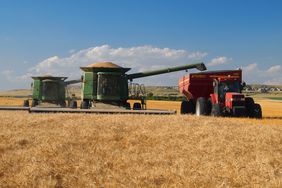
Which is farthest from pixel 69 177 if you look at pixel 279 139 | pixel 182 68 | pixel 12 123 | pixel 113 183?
pixel 182 68

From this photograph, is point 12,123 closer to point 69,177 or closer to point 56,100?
point 69,177

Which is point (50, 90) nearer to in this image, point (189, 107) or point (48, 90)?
point (48, 90)

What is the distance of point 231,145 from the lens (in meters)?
9.95

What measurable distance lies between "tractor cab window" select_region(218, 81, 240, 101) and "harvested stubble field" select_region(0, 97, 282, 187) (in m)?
7.17

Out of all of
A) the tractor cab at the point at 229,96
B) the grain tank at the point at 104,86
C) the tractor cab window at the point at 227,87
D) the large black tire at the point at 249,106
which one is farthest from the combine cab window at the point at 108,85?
the large black tire at the point at 249,106

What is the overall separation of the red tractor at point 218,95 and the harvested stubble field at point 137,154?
613cm

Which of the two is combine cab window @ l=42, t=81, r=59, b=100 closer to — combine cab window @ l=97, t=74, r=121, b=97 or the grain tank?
the grain tank

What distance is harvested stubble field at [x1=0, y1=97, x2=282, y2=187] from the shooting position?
7.11 meters

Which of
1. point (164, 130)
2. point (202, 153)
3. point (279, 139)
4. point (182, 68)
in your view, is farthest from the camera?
point (182, 68)

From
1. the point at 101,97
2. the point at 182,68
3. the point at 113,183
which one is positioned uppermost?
the point at 182,68

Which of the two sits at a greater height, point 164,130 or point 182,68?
point 182,68

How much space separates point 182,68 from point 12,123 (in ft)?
47.8

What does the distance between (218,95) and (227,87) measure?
735 millimetres

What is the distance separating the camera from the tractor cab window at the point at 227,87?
20908 mm
